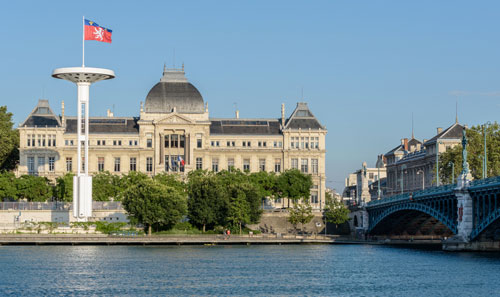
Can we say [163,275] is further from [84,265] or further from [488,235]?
[488,235]

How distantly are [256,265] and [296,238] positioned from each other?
50520 mm

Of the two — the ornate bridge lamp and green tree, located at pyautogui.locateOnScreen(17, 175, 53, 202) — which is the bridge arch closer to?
the ornate bridge lamp

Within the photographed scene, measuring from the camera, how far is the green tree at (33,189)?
179375 mm

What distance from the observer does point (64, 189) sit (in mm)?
177750

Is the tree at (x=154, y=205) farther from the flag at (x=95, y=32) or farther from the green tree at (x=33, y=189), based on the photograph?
the green tree at (x=33, y=189)

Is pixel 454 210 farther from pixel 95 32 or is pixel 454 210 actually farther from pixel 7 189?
pixel 7 189

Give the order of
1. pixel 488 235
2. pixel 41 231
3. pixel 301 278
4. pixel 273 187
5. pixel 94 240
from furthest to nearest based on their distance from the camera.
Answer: pixel 273 187 → pixel 41 231 → pixel 94 240 → pixel 488 235 → pixel 301 278

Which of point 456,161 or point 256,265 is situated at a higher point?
point 456,161

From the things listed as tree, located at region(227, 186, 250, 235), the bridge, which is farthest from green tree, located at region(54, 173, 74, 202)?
the bridge

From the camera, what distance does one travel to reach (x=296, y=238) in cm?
15862

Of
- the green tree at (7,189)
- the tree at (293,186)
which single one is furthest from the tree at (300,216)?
the green tree at (7,189)

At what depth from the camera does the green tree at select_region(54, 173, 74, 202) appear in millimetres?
176025

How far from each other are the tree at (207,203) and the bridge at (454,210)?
24.7 meters

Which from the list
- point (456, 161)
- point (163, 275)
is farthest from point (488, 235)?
point (456, 161)
